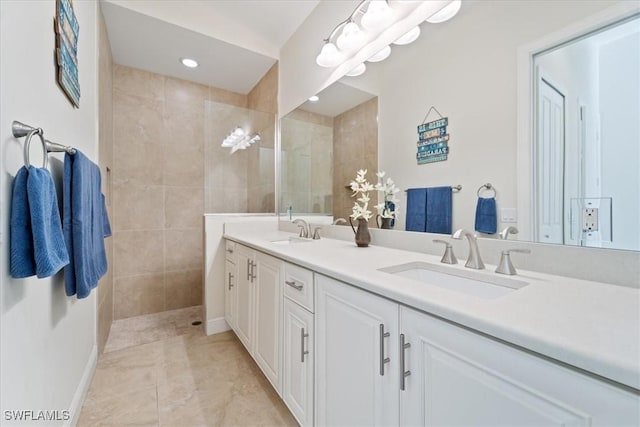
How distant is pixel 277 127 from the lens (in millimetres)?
2736

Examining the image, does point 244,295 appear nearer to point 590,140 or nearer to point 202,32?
point 590,140

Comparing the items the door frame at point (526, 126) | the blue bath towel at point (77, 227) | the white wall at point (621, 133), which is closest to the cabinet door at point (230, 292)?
the blue bath towel at point (77, 227)

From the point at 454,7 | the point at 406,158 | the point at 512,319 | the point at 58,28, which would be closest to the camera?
the point at 512,319

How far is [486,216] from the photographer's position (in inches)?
42.9

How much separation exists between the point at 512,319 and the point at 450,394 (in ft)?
0.76

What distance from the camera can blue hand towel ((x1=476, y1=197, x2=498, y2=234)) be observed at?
1067 millimetres

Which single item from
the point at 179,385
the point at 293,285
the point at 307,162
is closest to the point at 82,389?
the point at 179,385

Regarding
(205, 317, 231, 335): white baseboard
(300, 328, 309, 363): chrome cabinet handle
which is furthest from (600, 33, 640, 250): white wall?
(205, 317, 231, 335): white baseboard

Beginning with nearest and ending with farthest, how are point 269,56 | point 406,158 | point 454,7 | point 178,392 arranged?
1. point 454,7
2. point 406,158
3. point 178,392
4. point 269,56

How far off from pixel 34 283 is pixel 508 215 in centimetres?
167

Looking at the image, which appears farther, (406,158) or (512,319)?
(406,158)

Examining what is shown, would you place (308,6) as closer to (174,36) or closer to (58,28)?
(174,36)

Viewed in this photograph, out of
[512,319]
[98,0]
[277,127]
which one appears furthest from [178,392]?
[98,0]

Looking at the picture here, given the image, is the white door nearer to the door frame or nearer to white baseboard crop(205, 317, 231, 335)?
the door frame
